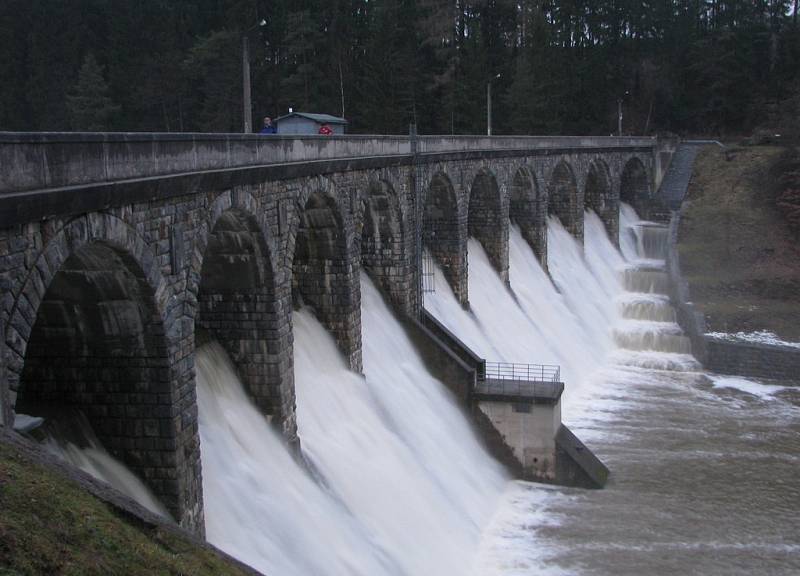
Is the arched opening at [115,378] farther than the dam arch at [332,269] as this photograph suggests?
No

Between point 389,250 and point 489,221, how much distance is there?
10.5 metres

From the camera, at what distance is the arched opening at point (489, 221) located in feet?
124

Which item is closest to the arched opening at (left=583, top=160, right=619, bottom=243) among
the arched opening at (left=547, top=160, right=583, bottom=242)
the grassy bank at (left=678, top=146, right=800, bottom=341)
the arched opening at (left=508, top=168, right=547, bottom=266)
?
the grassy bank at (left=678, top=146, right=800, bottom=341)

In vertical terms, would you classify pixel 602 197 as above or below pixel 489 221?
below

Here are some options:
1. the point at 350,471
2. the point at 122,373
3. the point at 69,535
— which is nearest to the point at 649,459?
the point at 350,471

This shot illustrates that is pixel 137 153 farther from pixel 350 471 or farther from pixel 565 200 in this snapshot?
pixel 565 200

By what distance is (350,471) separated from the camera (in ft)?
65.7

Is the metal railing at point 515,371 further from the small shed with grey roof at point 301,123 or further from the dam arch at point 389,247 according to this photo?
the small shed with grey roof at point 301,123

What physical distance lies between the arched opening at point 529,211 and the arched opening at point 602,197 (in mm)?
11944

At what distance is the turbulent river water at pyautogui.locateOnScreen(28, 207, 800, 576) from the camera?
1733 centimetres

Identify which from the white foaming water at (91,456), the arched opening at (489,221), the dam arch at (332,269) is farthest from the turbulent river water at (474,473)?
the arched opening at (489,221)

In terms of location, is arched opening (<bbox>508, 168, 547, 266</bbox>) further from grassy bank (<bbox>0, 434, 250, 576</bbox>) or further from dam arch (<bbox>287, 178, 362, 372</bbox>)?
grassy bank (<bbox>0, 434, 250, 576</bbox>)

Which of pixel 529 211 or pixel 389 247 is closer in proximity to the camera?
pixel 389 247

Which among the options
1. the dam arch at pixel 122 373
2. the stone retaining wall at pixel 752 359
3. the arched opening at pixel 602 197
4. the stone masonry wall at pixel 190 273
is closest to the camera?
the stone masonry wall at pixel 190 273
